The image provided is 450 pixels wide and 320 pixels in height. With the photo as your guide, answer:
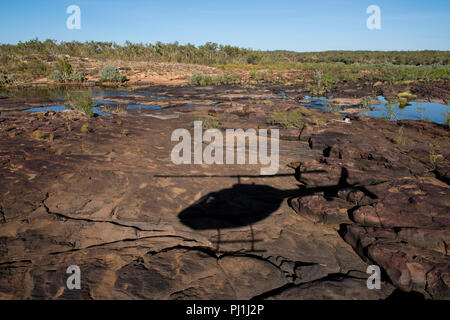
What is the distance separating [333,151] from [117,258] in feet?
19.7

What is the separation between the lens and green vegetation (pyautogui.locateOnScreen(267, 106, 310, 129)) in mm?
10753

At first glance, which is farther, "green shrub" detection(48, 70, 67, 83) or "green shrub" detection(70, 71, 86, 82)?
"green shrub" detection(70, 71, 86, 82)

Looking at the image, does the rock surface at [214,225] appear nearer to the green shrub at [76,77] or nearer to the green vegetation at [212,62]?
the green vegetation at [212,62]

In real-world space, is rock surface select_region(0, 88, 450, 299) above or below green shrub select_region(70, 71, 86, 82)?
below

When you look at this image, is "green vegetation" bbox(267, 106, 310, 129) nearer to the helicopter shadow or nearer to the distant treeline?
the helicopter shadow

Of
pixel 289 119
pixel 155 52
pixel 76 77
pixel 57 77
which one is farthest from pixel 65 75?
pixel 289 119

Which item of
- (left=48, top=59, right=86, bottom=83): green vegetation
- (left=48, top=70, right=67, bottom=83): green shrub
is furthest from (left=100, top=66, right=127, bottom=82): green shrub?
(left=48, top=70, right=67, bottom=83): green shrub

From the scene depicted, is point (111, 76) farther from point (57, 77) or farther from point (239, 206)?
point (239, 206)

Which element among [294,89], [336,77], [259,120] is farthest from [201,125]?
[336,77]

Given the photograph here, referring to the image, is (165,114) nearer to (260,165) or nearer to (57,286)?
(260,165)

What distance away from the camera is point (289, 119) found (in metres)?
11.3

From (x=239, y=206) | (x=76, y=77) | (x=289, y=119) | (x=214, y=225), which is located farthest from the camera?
(x=76, y=77)

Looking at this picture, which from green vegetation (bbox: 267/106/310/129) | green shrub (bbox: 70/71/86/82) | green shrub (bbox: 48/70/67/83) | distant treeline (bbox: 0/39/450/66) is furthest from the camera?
distant treeline (bbox: 0/39/450/66)

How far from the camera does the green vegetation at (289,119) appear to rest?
1075 centimetres
